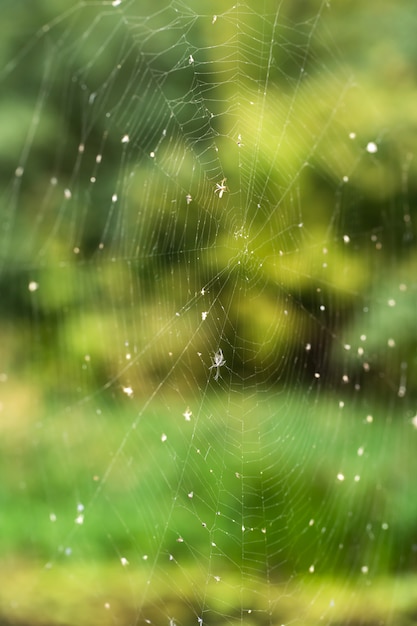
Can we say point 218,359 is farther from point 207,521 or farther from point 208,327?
point 207,521

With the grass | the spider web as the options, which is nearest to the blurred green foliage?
the spider web

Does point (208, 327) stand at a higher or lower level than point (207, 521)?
higher

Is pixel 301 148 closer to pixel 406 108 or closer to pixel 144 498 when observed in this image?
pixel 406 108

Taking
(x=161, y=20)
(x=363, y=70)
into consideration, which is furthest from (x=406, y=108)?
(x=161, y=20)

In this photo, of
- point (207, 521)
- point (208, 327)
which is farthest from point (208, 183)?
point (207, 521)

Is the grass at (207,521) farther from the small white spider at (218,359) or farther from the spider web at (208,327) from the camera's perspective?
the small white spider at (218,359)

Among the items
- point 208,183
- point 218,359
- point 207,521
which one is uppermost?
point 208,183

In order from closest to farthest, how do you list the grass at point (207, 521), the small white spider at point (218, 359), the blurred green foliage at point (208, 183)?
A: the blurred green foliage at point (208, 183), the small white spider at point (218, 359), the grass at point (207, 521)

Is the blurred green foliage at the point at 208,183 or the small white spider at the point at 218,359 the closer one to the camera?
the blurred green foliage at the point at 208,183

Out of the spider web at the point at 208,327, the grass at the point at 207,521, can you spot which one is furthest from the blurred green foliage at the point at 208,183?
the grass at the point at 207,521

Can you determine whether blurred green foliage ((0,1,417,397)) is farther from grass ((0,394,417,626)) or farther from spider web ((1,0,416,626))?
grass ((0,394,417,626))
